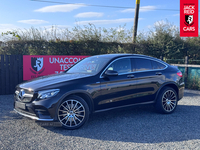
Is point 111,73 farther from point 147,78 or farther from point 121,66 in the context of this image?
point 147,78

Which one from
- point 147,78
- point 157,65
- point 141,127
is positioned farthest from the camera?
point 157,65

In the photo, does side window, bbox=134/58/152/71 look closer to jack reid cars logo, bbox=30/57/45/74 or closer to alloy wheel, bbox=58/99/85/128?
alloy wheel, bbox=58/99/85/128

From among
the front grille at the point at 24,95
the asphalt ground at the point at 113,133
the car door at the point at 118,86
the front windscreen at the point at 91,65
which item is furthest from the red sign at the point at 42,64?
the car door at the point at 118,86

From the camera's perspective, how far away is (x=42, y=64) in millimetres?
9406

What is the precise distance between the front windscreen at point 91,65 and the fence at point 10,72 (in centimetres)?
404

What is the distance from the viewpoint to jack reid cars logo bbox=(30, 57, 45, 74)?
30.4ft

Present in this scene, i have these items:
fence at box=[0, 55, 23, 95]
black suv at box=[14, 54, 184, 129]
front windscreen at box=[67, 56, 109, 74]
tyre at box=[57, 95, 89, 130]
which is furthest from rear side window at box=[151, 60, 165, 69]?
fence at box=[0, 55, 23, 95]

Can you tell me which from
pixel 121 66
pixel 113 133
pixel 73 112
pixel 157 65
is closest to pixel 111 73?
pixel 121 66

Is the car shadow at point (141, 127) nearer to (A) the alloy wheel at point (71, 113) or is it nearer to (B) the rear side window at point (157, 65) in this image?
(A) the alloy wheel at point (71, 113)

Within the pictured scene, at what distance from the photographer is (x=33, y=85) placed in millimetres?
4793

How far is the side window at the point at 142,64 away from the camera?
5879 mm

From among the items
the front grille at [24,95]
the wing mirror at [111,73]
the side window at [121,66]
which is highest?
the side window at [121,66]

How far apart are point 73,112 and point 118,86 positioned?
1.34 meters

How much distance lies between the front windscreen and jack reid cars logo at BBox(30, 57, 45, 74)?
3.70 meters
